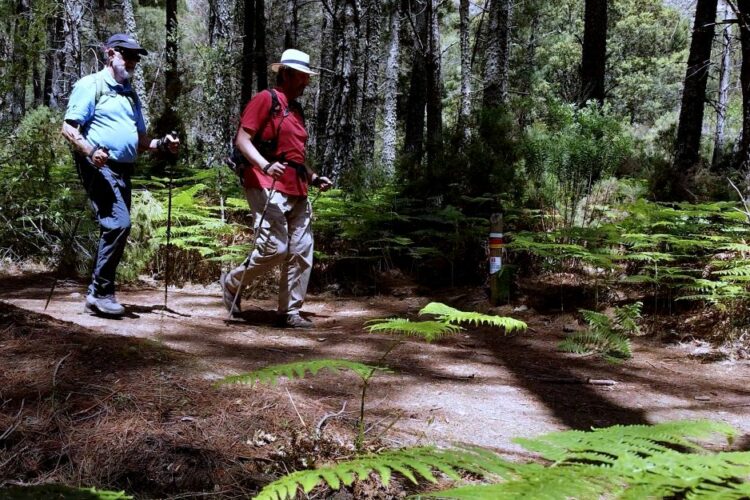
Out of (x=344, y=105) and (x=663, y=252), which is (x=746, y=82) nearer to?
(x=663, y=252)

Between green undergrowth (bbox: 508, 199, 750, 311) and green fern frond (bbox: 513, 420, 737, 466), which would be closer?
green fern frond (bbox: 513, 420, 737, 466)

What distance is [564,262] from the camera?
6379 mm

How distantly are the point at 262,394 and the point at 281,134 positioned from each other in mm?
2826

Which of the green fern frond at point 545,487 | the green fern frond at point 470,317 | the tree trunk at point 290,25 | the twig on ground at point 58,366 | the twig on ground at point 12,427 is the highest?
the tree trunk at point 290,25

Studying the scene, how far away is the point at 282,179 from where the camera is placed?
4.93m

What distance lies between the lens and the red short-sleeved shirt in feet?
15.7

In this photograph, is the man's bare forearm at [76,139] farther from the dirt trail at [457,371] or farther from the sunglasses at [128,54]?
the dirt trail at [457,371]

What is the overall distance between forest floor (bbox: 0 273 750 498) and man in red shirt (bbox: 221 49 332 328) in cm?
61

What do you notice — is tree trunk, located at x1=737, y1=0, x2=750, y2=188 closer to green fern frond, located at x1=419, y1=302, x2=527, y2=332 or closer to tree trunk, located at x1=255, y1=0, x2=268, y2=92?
green fern frond, located at x1=419, y1=302, x2=527, y2=332

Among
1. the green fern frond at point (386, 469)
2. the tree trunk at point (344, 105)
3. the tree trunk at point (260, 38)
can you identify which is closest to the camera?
the green fern frond at point (386, 469)

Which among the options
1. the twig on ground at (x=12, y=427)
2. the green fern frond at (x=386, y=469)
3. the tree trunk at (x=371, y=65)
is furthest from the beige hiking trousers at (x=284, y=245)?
the tree trunk at (x=371, y=65)

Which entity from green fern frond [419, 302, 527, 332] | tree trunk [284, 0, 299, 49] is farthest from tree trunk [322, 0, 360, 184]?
tree trunk [284, 0, 299, 49]

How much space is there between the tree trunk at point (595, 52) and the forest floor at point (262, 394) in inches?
236

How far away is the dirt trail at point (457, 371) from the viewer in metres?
3.07
